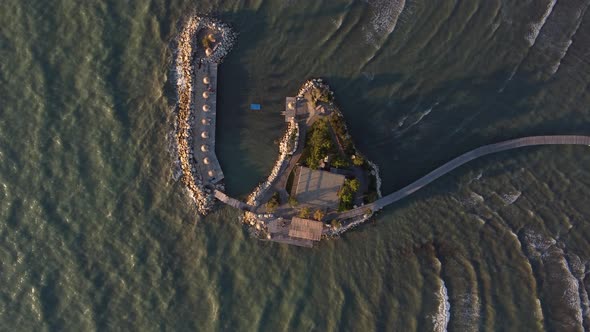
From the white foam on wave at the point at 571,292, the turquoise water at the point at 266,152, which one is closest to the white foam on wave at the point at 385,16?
the turquoise water at the point at 266,152

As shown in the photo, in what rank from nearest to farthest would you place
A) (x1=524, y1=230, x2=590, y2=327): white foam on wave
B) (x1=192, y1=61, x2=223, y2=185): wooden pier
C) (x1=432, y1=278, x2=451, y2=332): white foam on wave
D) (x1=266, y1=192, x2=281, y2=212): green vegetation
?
1. (x1=266, y1=192, x2=281, y2=212): green vegetation
2. (x1=192, y1=61, x2=223, y2=185): wooden pier
3. (x1=432, y1=278, x2=451, y2=332): white foam on wave
4. (x1=524, y1=230, x2=590, y2=327): white foam on wave

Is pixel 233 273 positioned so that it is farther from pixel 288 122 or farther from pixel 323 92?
pixel 323 92

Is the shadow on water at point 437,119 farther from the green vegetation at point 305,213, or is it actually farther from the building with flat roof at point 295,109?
the green vegetation at point 305,213

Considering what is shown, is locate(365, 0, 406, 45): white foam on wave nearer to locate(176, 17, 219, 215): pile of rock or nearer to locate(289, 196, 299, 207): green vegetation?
locate(176, 17, 219, 215): pile of rock

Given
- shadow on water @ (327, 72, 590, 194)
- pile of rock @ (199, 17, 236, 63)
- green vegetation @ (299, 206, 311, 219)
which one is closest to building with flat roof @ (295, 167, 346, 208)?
green vegetation @ (299, 206, 311, 219)

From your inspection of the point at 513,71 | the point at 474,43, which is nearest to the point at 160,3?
the point at 474,43
